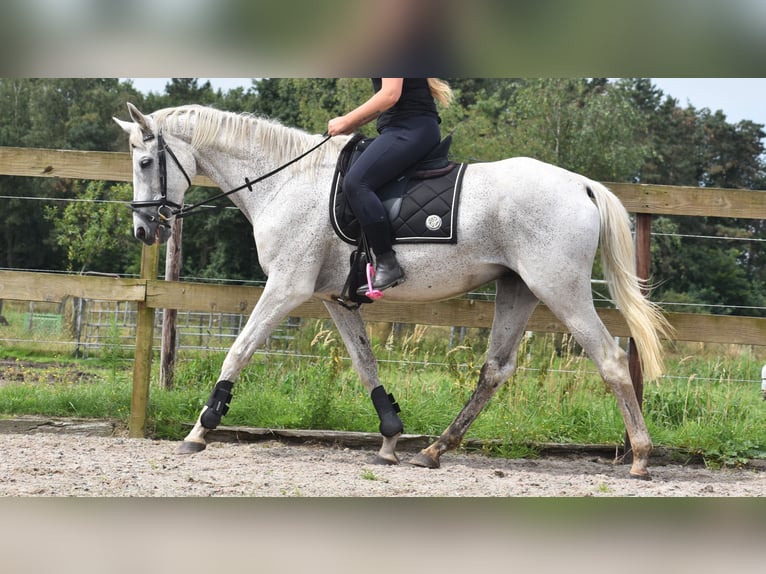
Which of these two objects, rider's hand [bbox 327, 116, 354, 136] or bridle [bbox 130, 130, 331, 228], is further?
bridle [bbox 130, 130, 331, 228]

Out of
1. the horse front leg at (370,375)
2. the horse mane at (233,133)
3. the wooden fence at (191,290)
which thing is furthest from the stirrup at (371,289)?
the horse mane at (233,133)

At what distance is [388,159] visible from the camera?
4086mm

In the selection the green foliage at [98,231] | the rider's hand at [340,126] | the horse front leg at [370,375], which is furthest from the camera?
the green foliage at [98,231]

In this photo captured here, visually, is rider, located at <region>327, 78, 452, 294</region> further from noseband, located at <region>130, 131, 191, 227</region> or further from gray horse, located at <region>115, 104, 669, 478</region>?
noseband, located at <region>130, 131, 191, 227</region>

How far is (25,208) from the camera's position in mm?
25922

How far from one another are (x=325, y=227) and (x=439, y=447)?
1466 millimetres

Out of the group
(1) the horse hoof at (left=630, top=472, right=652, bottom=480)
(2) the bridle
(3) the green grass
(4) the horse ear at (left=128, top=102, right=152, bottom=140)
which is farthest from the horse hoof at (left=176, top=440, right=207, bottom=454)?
(1) the horse hoof at (left=630, top=472, right=652, bottom=480)

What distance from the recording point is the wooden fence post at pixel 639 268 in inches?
190

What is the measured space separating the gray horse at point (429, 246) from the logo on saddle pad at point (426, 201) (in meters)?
0.07

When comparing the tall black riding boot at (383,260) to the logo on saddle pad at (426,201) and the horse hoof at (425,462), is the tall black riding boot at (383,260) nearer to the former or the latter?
the logo on saddle pad at (426,201)

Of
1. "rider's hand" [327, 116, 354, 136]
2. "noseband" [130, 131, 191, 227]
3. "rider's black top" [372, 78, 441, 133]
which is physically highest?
"rider's black top" [372, 78, 441, 133]

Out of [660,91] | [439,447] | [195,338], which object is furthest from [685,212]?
[660,91]

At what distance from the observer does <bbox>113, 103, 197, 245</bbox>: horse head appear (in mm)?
4434

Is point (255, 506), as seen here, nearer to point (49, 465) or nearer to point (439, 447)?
point (49, 465)
